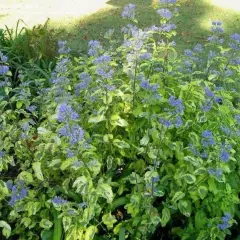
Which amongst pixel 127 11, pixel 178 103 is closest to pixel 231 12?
pixel 127 11

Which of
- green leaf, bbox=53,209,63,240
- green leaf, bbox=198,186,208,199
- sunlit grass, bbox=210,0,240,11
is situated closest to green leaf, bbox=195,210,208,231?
green leaf, bbox=198,186,208,199

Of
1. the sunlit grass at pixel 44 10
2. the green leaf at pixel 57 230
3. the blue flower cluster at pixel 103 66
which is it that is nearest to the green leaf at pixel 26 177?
the green leaf at pixel 57 230

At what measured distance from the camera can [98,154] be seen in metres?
2.03

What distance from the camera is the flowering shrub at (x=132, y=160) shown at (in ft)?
6.00

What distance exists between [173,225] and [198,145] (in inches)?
22.6

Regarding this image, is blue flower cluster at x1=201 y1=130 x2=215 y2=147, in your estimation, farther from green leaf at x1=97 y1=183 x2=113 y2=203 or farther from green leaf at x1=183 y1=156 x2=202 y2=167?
green leaf at x1=97 y1=183 x2=113 y2=203

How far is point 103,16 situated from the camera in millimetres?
5613

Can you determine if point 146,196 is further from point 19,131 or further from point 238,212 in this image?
point 19,131

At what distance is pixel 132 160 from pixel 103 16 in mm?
3799

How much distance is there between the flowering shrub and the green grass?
2699 millimetres

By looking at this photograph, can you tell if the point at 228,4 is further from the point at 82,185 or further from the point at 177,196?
the point at 82,185

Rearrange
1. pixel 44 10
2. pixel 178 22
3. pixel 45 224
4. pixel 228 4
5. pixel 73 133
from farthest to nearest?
pixel 44 10
pixel 228 4
pixel 178 22
pixel 45 224
pixel 73 133

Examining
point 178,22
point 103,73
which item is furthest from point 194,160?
point 178,22

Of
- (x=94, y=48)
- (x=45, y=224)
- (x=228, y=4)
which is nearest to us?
(x=45, y=224)
